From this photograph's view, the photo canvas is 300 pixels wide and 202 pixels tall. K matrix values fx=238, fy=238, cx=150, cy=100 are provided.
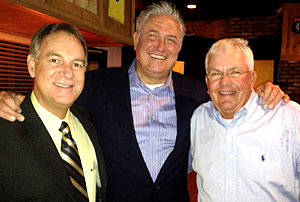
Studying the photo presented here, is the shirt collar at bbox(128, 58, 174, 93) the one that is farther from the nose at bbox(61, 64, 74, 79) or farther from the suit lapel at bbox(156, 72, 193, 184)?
the nose at bbox(61, 64, 74, 79)

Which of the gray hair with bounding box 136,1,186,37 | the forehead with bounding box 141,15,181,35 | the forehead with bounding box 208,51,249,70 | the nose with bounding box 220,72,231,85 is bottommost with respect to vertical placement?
the nose with bounding box 220,72,231,85

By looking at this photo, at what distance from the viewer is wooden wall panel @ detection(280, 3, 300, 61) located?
19.7 ft

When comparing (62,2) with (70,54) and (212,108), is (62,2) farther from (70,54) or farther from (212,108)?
(212,108)

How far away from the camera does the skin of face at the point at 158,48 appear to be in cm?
198

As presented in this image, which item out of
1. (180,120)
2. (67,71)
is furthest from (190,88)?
(67,71)

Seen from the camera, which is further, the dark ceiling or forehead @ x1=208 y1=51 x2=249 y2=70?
the dark ceiling

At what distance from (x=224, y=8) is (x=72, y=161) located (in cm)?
A: 636

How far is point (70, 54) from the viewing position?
4.38 feet

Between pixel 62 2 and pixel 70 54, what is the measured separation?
835 mm

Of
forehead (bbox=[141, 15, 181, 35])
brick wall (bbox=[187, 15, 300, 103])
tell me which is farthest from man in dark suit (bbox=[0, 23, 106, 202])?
brick wall (bbox=[187, 15, 300, 103])

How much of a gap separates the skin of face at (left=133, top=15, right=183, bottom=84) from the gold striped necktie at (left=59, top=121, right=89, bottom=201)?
876 millimetres

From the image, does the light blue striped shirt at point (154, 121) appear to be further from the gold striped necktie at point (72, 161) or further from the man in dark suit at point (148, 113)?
the gold striped necktie at point (72, 161)

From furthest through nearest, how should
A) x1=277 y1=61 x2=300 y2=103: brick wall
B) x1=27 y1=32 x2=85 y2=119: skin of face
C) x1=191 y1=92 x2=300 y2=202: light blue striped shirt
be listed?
1. x1=277 y1=61 x2=300 y2=103: brick wall
2. x1=191 y1=92 x2=300 y2=202: light blue striped shirt
3. x1=27 y1=32 x2=85 y2=119: skin of face

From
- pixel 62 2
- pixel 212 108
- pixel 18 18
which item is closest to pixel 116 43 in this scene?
pixel 62 2
